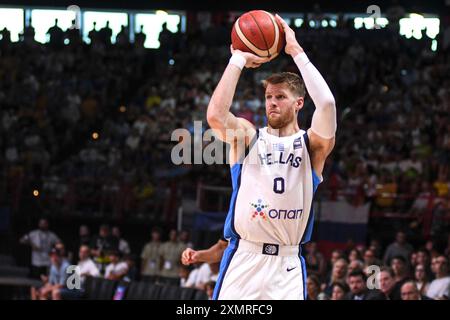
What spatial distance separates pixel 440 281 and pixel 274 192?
277 inches

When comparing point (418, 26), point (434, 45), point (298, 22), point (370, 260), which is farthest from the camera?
point (298, 22)

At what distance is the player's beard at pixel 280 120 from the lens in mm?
6688

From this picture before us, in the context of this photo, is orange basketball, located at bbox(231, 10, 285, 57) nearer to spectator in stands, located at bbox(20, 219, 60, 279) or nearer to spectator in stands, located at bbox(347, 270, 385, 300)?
spectator in stands, located at bbox(347, 270, 385, 300)

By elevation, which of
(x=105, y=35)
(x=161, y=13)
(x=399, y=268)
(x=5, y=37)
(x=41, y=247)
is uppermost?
(x=161, y=13)

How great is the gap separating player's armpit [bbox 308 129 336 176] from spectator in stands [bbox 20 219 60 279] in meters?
13.6

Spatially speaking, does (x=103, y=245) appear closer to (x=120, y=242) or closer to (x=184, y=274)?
(x=120, y=242)

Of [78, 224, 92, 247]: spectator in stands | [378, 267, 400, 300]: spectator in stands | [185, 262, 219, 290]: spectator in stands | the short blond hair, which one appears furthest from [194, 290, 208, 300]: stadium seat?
the short blond hair

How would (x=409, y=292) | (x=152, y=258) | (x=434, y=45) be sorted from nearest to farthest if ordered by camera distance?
(x=409, y=292), (x=152, y=258), (x=434, y=45)

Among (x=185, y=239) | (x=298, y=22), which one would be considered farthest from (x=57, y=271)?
(x=298, y=22)

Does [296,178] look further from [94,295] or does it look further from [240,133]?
[94,295]

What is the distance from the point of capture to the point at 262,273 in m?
6.67

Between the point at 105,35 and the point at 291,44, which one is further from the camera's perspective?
the point at 105,35

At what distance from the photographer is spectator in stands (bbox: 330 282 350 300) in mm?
11916
